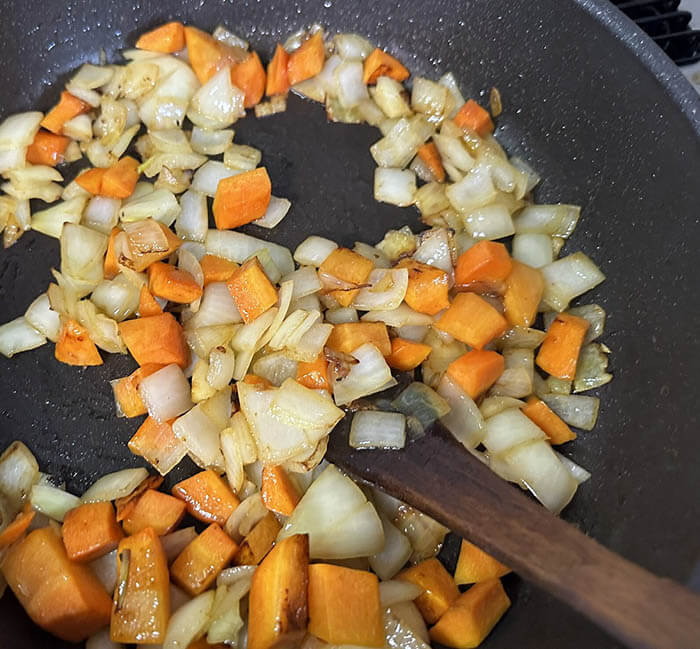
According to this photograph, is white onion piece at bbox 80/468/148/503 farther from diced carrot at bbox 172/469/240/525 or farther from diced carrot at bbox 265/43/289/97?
diced carrot at bbox 265/43/289/97

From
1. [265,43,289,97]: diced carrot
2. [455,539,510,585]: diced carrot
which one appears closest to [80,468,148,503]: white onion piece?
[455,539,510,585]: diced carrot

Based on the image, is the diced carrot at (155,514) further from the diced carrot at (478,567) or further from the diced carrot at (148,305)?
the diced carrot at (478,567)

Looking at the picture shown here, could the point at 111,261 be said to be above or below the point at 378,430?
below

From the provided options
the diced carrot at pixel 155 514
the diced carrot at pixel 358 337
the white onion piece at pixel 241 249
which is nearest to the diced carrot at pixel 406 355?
the diced carrot at pixel 358 337

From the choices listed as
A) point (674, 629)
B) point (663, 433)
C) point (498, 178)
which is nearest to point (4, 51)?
point (498, 178)

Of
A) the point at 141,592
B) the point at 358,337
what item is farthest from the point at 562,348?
the point at 141,592

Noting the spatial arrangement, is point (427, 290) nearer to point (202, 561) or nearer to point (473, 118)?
point (473, 118)
